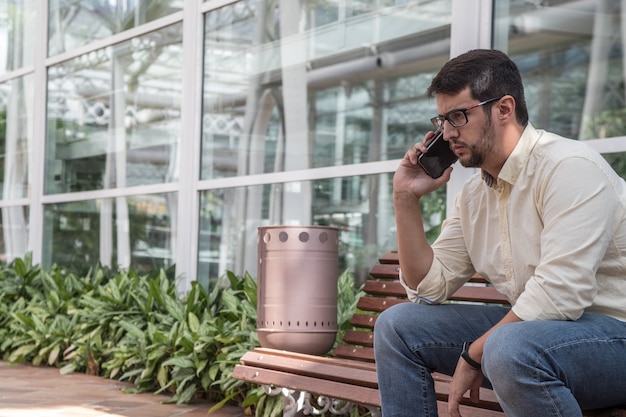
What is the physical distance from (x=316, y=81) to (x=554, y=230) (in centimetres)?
350

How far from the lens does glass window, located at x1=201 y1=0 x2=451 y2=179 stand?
5.01 metres

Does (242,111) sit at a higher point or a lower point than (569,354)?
higher

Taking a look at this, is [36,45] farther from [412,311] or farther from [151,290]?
[412,311]

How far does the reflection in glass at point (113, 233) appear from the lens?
269 inches

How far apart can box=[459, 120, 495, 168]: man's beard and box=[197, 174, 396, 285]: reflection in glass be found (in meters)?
2.50

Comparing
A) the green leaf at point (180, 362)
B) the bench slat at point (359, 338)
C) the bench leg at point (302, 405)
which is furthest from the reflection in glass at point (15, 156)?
the bench slat at point (359, 338)

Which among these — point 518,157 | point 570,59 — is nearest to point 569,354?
point 518,157

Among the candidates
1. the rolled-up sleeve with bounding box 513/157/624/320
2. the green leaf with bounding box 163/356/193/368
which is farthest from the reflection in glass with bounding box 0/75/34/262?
the rolled-up sleeve with bounding box 513/157/624/320

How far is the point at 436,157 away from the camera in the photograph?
2.84 meters

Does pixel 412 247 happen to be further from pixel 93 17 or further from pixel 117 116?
pixel 93 17

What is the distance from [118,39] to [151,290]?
8.25 feet

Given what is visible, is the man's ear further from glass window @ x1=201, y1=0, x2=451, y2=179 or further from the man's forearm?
glass window @ x1=201, y1=0, x2=451, y2=179

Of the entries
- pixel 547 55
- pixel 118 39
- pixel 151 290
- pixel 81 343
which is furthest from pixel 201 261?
pixel 547 55

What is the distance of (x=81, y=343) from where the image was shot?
6152 mm
